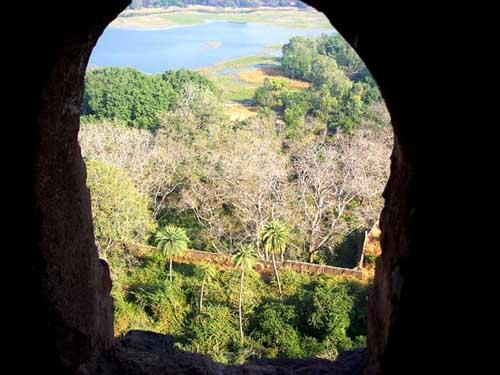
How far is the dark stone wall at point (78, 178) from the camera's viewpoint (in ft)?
10.9

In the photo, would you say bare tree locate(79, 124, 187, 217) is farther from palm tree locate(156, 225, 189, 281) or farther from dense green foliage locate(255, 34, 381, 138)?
dense green foliage locate(255, 34, 381, 138)

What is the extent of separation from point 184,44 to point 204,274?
8199 centimetres

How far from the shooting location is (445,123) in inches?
122

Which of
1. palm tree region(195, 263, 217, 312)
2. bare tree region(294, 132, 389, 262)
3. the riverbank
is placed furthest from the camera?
the riverbank

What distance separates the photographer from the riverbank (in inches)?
4641

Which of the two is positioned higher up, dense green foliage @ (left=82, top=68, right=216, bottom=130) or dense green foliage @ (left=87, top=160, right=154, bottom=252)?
dense green foliage @ (left=82, top=68, right=216, bottom=130)

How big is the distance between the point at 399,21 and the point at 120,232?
17.3 m

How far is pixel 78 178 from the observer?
461cm

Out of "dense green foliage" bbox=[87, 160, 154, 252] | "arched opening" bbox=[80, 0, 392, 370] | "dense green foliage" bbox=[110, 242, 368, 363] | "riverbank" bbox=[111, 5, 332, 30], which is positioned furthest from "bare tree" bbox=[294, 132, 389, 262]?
"riverbank" bbox=[111, 5, 332, 30]

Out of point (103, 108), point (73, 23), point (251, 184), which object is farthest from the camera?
point (103, 108)

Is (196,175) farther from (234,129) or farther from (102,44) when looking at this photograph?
(102,44)

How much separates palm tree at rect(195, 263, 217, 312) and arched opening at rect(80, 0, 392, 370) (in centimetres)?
34

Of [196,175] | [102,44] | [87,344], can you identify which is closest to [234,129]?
[196,175]

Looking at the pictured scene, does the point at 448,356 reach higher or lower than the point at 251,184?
higher
